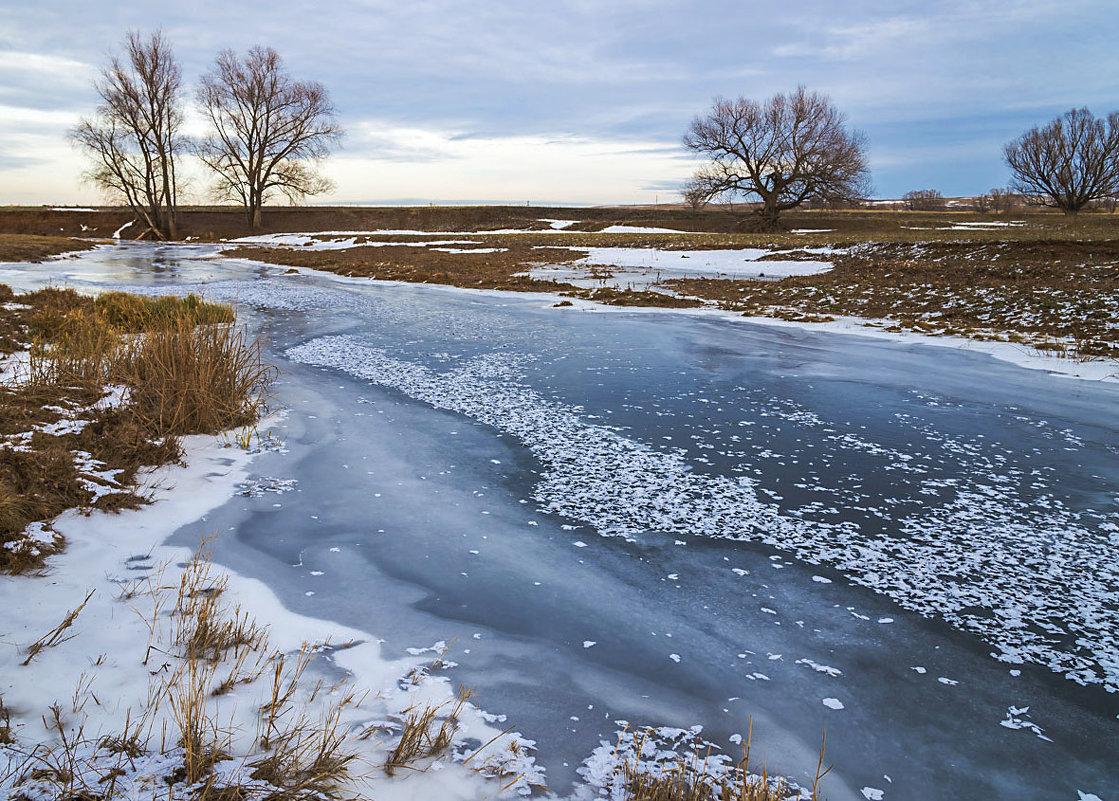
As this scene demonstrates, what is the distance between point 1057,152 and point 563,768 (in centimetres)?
6192

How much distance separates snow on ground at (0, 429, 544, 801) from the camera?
2.45 metres

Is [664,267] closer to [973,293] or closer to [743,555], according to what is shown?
[973,293]

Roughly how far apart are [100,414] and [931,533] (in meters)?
6.58

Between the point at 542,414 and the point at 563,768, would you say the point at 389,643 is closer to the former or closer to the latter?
the point at 563,768

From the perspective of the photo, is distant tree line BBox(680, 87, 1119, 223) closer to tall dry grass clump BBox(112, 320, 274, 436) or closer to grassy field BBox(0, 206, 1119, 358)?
grassy field BBox(0, 206, 1119, 358)

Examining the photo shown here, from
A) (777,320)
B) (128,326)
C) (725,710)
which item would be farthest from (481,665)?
(777,320)

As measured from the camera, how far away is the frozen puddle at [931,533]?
11.9ft

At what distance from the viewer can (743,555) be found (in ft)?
14.5

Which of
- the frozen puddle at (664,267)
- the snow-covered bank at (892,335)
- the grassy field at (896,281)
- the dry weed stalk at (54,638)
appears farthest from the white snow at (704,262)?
the dry weed stalk at (54,638)

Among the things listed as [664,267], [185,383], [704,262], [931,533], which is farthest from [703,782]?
[704,262]

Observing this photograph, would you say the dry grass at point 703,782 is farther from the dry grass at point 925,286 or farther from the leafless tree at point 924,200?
the leafless tree at point 924,200

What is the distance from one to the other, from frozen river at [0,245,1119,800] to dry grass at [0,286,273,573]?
724 mm

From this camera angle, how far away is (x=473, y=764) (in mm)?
2566

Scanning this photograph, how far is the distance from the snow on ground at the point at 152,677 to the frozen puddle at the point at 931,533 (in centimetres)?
202
